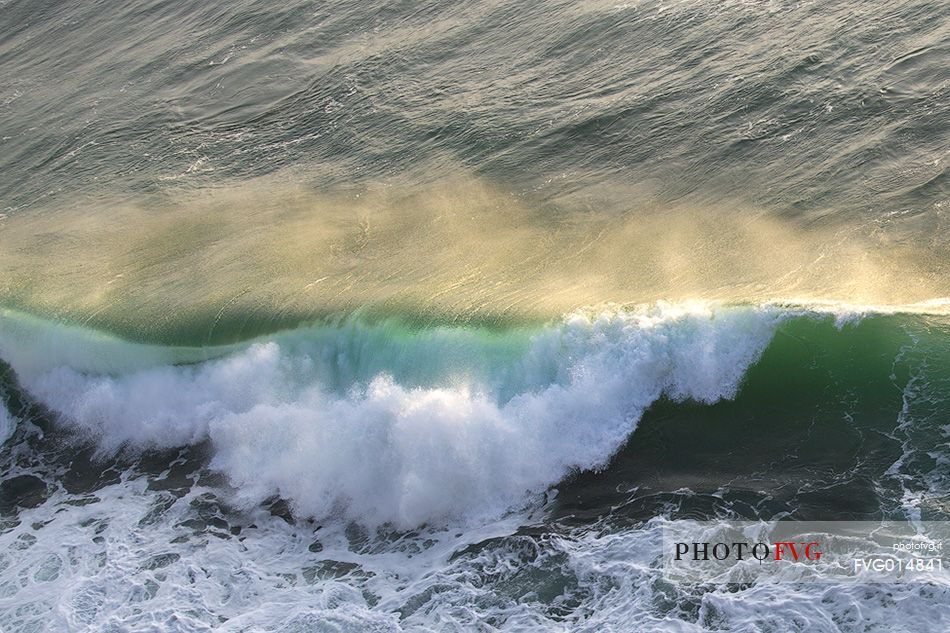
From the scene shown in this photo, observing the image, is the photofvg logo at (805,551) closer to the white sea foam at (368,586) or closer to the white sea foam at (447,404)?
the white sea foam at (368,586)

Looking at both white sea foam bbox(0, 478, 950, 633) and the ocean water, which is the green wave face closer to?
the ocean water

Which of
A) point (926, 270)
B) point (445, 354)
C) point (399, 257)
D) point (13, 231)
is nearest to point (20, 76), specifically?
point (13, 231)

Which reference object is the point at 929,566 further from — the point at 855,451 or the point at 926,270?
the point at 926,270

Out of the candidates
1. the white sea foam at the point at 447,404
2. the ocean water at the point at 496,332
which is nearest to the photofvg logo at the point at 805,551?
the ocean water at the point at 496,332

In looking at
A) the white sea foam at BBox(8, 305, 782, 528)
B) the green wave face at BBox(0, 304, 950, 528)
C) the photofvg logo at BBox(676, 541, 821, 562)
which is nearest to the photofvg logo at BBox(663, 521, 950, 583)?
the photofvg logo at BBox(676, 541, 821, 562)

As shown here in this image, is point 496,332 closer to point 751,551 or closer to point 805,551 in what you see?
point 751,551
